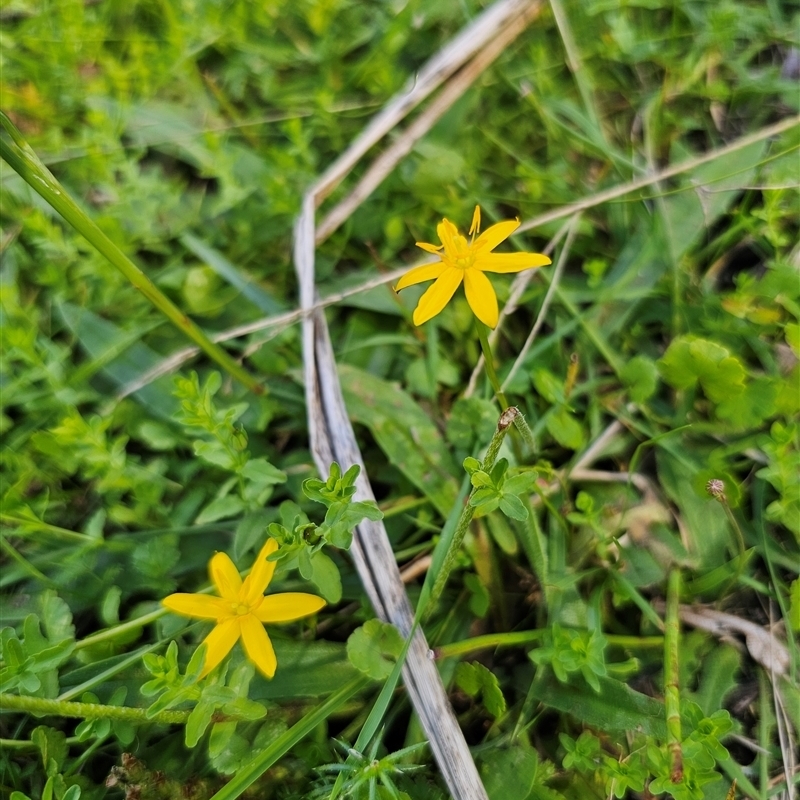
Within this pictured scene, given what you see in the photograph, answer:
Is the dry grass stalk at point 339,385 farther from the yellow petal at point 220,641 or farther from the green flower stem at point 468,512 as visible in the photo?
the yellow petal at point 220,641

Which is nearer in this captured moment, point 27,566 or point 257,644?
point 257,644

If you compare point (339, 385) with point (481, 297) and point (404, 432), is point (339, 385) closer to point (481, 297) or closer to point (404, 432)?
point (404, 432)

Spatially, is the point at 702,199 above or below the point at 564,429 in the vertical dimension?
above

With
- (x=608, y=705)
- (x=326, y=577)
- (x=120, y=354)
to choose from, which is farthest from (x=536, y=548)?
(x=120, y=354)

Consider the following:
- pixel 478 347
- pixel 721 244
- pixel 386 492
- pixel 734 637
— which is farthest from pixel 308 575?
pixel 721 244

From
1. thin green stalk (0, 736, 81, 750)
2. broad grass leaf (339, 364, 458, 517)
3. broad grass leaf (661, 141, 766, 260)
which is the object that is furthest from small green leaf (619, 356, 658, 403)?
thin green stalk (0, 736, 81, 750)

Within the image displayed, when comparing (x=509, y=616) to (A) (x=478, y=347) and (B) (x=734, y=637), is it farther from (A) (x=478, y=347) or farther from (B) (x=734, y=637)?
(A) (x=478, y=347)

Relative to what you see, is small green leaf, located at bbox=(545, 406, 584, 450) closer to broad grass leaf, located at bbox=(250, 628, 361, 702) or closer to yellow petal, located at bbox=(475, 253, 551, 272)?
yellow petal, located at bbox=(475, 253, 551, 272)
